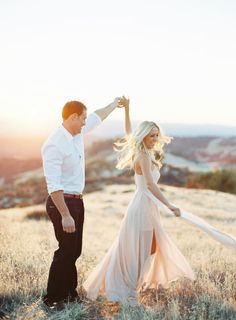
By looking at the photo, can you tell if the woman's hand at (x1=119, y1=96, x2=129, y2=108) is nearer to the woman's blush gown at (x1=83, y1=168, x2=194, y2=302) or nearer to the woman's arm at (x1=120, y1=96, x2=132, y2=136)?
the woman's arm at (x1=120, y1=96, x2=132, y2=136)

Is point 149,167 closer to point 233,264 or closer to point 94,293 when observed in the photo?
point 94,293

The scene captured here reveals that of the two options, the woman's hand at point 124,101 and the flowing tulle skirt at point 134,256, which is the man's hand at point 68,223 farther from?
the woman's hand at point 124,101

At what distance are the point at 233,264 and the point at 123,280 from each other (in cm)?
225

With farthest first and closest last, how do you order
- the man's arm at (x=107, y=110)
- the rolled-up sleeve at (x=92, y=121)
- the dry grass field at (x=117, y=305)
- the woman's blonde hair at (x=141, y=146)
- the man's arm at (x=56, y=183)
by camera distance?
the man's arm at (x=107, y=110), the rolled-up sleeve at (x=92, y=121), the woman's blonde hair at (x=141, y=146), the dry grass field at (x=117, y=305), the man's arm at (x=56, y=183)

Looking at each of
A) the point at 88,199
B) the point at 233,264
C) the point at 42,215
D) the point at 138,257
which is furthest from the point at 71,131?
the point at 88,199

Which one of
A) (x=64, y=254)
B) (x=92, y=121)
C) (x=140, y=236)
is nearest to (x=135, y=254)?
(x=140, y=236)

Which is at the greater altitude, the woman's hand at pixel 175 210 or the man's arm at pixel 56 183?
the man's arm at pixel 56 183

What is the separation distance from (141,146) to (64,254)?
55.1 inches

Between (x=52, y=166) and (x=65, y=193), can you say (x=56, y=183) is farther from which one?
(x=65, y=193)

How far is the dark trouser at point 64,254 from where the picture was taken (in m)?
5.89

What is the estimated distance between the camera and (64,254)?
19.7ft

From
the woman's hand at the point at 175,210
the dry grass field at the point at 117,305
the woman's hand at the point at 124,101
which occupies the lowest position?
the dry grass field at the point at 117,305

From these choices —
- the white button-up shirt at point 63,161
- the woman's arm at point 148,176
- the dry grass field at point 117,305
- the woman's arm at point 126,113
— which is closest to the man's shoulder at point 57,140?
the white button-up shirt at point 63,161

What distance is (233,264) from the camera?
7996 mm
